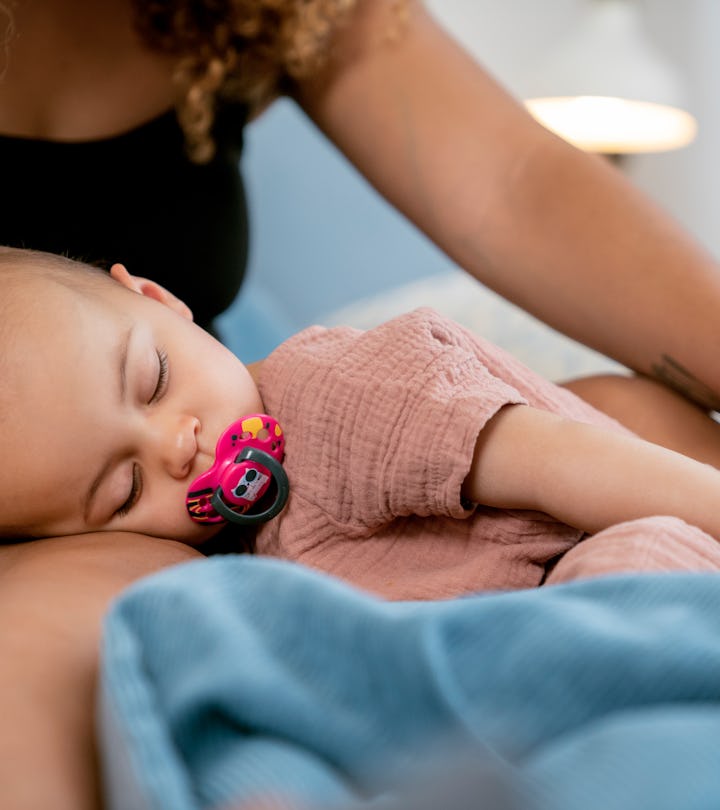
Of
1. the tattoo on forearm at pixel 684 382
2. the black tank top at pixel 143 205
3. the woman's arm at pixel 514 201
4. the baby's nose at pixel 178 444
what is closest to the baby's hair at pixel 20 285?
the baby's nose at pixel 178 444

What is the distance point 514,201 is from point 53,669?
694 mm

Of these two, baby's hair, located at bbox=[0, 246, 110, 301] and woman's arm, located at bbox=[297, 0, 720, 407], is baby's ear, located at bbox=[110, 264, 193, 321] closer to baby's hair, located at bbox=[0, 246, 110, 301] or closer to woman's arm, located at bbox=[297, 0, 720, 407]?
baby's hair, located at bbox=[0, 246, 110, 301]

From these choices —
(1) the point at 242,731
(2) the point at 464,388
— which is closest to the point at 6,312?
(2) the point at 464,388

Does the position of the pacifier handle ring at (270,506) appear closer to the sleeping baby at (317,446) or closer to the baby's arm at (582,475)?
the sleeping baby at (317,446)

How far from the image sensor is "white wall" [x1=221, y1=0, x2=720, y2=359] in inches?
92.1

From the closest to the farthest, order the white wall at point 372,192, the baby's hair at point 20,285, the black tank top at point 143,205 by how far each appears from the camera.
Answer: the baby's hair at point 20,285 → the black tank top at point 143,205 → the white wall at point 372,192

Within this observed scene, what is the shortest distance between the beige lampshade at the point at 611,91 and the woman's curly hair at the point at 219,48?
117cm

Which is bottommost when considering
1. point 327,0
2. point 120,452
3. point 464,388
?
point 120,452

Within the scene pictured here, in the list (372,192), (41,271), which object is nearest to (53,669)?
(41,271)

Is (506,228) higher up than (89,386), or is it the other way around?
(506,228)

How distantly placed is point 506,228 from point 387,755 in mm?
710

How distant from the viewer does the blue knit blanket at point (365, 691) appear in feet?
1.15

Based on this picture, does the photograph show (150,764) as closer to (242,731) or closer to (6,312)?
(242,731)

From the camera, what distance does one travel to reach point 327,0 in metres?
1.09
